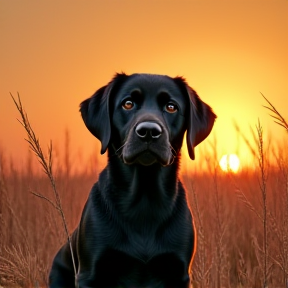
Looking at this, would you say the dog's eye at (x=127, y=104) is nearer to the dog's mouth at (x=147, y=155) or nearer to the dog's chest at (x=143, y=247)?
the dog's mouth at (x=147, y=155)

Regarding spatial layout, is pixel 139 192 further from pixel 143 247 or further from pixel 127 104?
pixel 127 104

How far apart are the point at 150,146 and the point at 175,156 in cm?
27

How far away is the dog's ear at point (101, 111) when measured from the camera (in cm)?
286

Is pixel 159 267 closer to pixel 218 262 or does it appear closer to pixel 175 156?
pixel 175 156

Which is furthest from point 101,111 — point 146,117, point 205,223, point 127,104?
point 205,223

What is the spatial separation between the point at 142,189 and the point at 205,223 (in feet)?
7.28

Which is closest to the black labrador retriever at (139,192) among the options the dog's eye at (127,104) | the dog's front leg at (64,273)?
the dog's eye at (127,104)

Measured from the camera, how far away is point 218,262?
4.09 meters

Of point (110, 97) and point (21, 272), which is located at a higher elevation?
point (110, 97)

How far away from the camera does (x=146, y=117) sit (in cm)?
267

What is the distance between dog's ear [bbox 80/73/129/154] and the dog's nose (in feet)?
0.88

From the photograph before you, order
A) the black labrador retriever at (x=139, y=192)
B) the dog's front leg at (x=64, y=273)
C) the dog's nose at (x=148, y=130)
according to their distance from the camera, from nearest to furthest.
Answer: the dog's nose at (x=148, y=130) → the black labrador retriever at (x=139, y=192) → the dog's front leg at (x=64, y=273)

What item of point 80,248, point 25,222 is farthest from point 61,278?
point 25,222

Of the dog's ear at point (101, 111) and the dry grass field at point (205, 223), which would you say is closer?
the dog's ear at point (101, 111)
